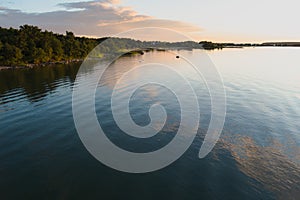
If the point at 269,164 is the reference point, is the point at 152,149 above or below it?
above

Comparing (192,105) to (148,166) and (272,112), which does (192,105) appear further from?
(148,166)

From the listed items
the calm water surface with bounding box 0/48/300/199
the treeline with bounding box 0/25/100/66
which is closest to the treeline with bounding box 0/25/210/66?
the treeline with bounding box 0/25/100/66

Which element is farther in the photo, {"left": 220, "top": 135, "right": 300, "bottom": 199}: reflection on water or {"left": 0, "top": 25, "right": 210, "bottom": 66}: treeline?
{"left": 0, "top": 25, "right": 210, "bottom": 66}: treeline

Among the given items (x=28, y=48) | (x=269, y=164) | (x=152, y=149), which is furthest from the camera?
(x=28, y=48)

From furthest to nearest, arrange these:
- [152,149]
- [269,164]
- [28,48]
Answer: [28,48] → [152,149] → [269,164]

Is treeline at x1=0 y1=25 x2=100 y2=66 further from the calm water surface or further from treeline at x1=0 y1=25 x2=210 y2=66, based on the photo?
the calm water surface

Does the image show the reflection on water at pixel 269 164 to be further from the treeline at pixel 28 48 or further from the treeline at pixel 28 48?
the treeline at pixel 28 48

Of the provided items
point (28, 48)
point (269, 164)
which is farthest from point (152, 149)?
point (28, 48)

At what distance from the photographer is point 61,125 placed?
Result: 31031 mm

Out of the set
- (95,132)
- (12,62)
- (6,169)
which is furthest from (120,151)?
(12,62)

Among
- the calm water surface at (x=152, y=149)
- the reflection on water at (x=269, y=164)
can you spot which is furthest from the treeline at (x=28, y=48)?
the reflection on water at (x=269, y=164)

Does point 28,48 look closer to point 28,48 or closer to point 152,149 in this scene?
point 28,48

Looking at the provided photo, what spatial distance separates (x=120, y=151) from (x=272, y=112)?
3012 cm

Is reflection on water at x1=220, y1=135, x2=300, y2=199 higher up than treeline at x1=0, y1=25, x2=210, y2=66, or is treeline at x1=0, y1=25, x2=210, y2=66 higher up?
treeline at x1=0, y1=25, x2=210, y2=66
